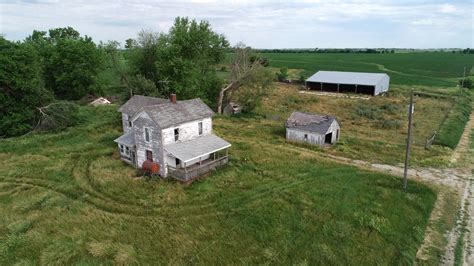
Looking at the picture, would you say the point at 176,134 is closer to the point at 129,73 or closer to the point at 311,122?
the point at 311,122

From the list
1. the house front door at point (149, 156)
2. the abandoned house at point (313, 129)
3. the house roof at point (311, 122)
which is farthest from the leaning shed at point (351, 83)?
the house front door at point (149, 156)

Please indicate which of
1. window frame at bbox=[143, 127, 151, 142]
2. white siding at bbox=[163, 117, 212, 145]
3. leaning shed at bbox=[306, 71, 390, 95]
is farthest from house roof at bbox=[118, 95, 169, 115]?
leaning shed at bbox=[306, 71, 390, 95]

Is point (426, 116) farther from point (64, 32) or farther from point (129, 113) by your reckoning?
point (64, 32)

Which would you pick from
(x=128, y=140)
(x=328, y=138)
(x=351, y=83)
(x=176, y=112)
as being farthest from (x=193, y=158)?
(x=351, y=83)

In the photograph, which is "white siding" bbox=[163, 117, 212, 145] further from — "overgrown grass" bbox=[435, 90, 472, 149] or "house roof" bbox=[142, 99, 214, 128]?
"overgrown grass" bbox=[435, 90, 472, 149]

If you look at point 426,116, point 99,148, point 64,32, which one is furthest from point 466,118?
point 64,32

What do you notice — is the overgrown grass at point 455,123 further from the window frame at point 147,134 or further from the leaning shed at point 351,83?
the window frame at point 147,134

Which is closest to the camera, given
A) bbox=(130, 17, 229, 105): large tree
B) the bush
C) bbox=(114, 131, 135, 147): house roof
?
bbox=(114, 131, 135, 147): house roof
